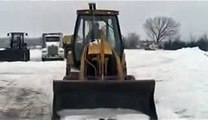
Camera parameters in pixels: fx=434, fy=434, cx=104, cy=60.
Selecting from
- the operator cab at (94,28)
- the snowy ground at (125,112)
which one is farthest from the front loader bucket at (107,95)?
the operator cab at (94,28)

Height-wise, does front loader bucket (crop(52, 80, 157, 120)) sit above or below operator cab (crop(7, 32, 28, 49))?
below

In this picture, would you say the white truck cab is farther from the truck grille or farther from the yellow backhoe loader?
the yellow backhoe loader

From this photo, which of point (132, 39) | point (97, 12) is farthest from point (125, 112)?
point (132, 39)

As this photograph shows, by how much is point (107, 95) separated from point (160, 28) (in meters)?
98.4

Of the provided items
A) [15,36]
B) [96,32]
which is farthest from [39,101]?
[15,36]

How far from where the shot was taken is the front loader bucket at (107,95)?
7.29m

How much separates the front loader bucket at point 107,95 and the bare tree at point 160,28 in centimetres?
9123

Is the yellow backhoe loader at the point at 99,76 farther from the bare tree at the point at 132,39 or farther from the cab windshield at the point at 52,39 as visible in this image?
the bare tree at the point at 132,39

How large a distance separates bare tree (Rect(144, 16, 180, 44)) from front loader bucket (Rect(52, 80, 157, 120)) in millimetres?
91233

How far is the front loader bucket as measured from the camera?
23.9 feet

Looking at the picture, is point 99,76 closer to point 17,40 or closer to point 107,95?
point 107,95

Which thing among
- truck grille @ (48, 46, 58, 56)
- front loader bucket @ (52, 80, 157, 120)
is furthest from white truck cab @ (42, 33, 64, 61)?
front loader bucket @ (52, 80, 157, 120)

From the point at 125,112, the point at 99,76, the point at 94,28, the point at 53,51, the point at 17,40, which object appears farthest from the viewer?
the point at 17,40

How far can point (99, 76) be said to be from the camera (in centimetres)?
830
